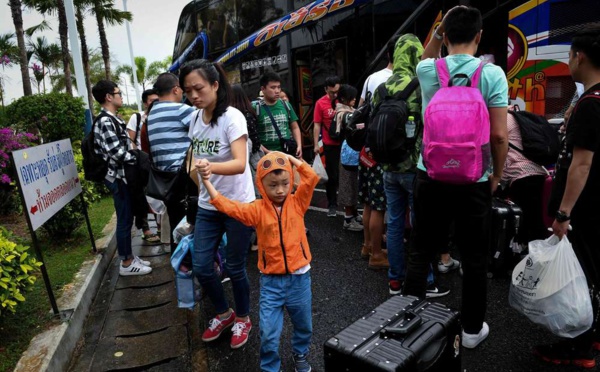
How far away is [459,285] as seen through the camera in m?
3.60

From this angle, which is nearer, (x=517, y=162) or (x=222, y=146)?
(x=222, y=146)

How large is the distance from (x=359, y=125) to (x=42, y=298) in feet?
10.0

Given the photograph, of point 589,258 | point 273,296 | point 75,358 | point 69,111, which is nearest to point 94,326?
point 75,358

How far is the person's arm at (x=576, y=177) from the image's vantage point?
2.24 m

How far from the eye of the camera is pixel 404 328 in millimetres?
1694

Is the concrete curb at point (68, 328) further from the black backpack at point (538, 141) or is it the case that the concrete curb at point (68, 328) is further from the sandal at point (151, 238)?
the black backpack at point (538, 141)

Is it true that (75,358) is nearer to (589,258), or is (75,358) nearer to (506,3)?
(589,258)

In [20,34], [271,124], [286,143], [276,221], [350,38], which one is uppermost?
[20,34]

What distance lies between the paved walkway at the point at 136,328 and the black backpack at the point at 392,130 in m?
1.93

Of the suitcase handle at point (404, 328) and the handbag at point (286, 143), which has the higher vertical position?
the handbag at point (286, 143)

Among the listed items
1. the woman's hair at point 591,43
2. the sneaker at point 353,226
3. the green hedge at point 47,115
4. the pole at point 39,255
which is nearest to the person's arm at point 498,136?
the woman's hair at point 591,43

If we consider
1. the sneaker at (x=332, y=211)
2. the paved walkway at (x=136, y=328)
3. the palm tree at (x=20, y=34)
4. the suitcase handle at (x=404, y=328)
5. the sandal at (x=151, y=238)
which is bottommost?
the paved walkway at (x=136, y=328)

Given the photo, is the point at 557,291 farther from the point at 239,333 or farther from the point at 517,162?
the point at 239,333

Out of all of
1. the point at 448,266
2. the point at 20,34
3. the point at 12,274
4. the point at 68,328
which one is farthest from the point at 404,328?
the point at 20,34
